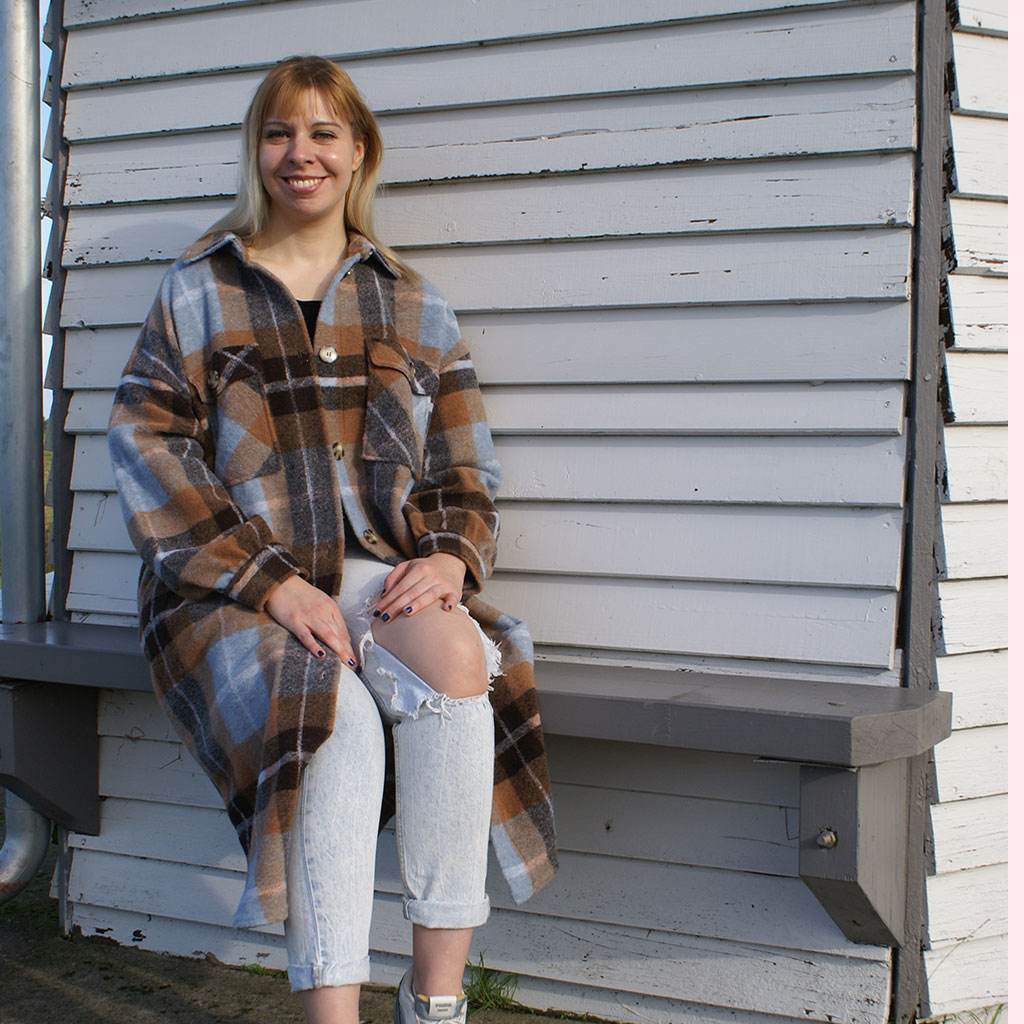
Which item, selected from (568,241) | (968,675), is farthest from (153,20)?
(968,675)

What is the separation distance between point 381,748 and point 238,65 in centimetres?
175

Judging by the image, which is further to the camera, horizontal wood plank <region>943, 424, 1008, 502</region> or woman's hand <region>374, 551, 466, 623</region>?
horizontal wood plank <region>943, 424, 1008, 502</region>

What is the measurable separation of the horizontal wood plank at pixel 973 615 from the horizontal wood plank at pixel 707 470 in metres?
0.23

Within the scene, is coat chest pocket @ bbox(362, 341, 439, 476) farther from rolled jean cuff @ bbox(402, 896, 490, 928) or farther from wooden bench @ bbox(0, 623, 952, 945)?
rolled jean cuff @ bbox(402, 896, 490, 928)

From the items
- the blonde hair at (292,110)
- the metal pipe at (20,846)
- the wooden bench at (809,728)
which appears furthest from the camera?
the metal pipe at (20,846)

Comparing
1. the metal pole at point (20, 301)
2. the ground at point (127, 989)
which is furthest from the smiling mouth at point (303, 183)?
the ground at point (127, 989)

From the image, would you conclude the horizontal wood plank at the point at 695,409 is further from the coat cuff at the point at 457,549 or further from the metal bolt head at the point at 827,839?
the metal bolt head at the point at 827,839

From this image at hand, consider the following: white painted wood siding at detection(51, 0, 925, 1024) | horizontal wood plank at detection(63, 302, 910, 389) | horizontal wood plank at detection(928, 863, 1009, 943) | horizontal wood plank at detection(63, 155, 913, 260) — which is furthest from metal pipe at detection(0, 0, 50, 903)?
horizontal wood plank at detection(928, 863, 1009, 943)

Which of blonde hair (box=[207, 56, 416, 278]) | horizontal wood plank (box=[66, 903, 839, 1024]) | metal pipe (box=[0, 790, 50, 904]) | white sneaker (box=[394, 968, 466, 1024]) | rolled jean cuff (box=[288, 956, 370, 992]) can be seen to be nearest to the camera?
rolled jean cuff (box=[288, 956, 370, 992])

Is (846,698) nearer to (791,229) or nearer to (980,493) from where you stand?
(980,493)

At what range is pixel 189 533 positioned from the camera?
6.41ft

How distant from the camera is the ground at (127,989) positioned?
227cm

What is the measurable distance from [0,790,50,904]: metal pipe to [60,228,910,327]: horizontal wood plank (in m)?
1.70

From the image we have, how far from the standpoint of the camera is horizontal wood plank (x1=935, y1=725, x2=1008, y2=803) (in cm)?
217
